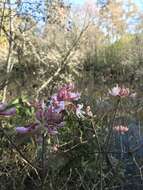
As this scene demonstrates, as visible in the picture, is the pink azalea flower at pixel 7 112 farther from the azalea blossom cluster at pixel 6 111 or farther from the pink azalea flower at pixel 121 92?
the pink azalea flower at pixel 121 92

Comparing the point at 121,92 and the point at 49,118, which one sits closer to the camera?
the point at 49,118

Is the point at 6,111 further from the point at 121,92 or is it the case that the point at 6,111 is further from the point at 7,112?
the point at 121,92

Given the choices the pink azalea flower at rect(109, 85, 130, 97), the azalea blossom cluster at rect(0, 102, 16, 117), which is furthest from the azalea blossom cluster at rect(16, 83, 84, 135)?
the pink azalea flower at rect(109, 85, 130, 97)

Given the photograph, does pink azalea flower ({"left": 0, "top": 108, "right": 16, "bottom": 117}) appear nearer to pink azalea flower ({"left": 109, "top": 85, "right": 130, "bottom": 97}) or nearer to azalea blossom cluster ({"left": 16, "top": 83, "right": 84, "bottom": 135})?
azalea blossom cluster ({"left": 16, "top": 83, "right": 84, "bottom": 135})

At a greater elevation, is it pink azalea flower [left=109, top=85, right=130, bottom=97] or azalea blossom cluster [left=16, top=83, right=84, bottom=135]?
pink azalea flower [left=109, top=85, right=130, bottom=97]

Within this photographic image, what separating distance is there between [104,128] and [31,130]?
2.53 m

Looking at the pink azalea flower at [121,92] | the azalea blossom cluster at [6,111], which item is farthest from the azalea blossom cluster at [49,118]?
the pink azalea flower at [121,92]

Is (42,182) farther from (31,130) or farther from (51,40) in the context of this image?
(51,40)

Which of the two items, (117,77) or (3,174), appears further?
(117,77)

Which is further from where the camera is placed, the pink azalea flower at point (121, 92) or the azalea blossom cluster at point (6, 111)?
the pink azalea flower at point (121, 92)

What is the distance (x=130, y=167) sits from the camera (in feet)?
12.6

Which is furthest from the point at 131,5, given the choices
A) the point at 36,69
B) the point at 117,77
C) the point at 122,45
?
the point at 36,69

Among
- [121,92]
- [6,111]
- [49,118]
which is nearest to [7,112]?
[6,111]

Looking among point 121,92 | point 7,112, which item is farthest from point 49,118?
point 121,92
